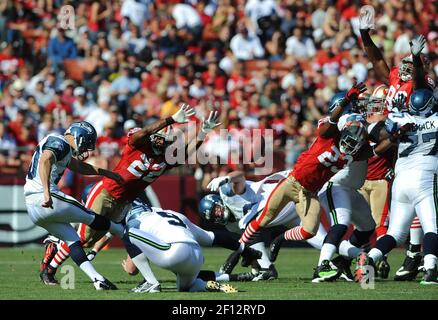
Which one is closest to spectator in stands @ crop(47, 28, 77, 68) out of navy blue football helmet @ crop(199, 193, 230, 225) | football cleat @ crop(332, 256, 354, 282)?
navy blue football helmet @ crop(199, 193, 230, 225)

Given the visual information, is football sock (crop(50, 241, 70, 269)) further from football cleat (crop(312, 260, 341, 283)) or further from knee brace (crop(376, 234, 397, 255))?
knee brace (crop(376, 234, 397, 255))

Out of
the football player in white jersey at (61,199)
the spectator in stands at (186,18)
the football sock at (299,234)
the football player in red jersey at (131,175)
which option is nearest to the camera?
the football player in white jersey at (61,199)

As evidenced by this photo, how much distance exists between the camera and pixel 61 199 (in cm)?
991

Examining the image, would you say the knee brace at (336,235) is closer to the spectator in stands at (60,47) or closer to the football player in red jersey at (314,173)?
the football player in red jersey at (314,173)

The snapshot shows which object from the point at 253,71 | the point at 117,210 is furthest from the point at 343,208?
the point at 253,71

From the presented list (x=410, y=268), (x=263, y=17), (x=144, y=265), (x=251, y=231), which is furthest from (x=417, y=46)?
(x=263, y=17)

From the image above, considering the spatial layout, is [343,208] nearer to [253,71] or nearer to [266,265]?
[266,265]

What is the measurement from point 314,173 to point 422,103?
1473 mm

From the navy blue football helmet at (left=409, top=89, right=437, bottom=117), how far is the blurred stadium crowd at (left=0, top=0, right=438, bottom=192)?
20.8 ft

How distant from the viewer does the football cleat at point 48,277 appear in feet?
34.3

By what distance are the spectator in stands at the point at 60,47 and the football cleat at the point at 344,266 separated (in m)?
10.1

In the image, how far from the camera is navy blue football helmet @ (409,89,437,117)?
10.2 m

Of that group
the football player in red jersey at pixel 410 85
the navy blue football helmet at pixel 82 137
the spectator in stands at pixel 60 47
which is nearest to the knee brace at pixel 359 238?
the football player in red jersey at pixel 410 85
